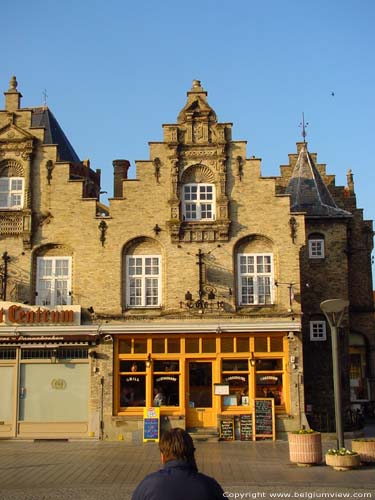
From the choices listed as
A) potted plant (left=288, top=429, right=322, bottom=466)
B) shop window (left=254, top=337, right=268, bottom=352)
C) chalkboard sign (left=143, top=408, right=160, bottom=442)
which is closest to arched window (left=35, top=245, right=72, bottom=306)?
chalkboard sign (left=143, top=408, right=160, bottom=442)

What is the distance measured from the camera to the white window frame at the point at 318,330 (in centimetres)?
3009

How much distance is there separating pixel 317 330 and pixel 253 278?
239 inches

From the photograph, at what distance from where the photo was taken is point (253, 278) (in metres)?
25.8

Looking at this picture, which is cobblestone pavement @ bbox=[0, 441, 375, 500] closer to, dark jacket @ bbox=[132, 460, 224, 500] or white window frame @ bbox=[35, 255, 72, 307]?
white window frame @ bbox=[35, 255, 72, 307]

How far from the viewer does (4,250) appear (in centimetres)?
2630

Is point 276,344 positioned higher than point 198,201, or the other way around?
point 198,201

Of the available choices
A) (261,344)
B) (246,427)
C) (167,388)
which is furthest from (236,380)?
(167,388)

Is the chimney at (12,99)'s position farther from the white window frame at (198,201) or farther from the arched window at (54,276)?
the white window frame at (198,201)

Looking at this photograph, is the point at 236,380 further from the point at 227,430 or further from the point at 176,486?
the point at 176,486

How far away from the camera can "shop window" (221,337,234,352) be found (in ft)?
82.0

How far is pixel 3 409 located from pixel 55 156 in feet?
31.0

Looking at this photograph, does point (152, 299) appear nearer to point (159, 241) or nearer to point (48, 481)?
point (159, 241)

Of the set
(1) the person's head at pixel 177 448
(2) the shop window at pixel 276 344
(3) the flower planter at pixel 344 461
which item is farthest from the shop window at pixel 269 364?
(1) the person's head at pixel 177 448

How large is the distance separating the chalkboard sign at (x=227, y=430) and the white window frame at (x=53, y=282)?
706cm
